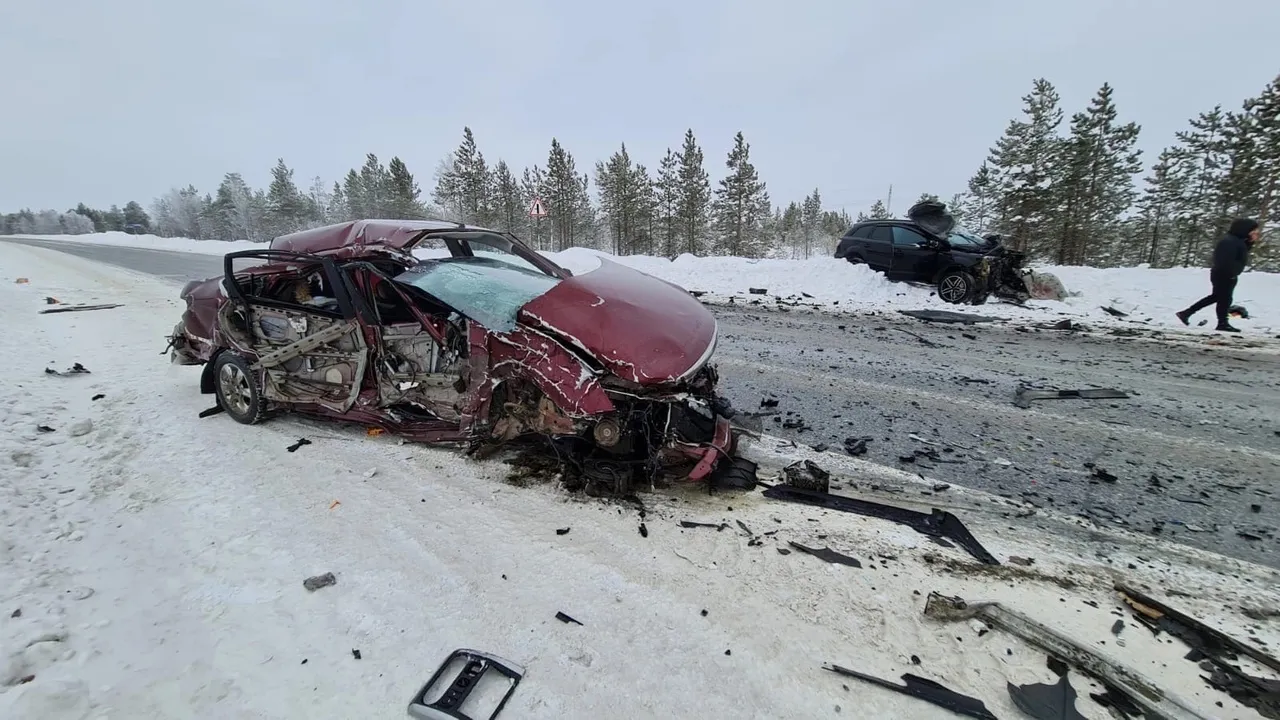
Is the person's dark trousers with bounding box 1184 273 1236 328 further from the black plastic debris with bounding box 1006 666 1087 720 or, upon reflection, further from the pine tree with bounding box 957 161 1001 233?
the pine tree with bounding box 957 161 1001 233

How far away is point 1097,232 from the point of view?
2820 cm

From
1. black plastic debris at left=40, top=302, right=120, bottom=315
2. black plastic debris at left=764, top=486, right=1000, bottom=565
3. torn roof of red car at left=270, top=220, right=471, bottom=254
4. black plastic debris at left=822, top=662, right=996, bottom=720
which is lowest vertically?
black plastic debris at left=822, top=662, right=996, bottom=720

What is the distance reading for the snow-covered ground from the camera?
891 centimetres

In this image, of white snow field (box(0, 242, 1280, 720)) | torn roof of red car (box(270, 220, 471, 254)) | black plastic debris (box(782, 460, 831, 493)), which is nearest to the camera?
white snow field (box(0, 242, 1280, 720))

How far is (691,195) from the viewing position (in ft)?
126

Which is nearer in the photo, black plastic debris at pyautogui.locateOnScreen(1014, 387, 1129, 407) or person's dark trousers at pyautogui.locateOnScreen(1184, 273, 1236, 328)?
black plastic debris at pyautogui.locateOnScreen(1014, 387, 1129, 407)

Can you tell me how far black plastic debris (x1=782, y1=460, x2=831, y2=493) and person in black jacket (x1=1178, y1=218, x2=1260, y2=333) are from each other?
917 cm

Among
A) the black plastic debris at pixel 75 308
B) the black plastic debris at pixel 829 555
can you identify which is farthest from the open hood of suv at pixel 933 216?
the black plastic debris at pixel 75 308

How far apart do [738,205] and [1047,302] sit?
3080 centimetres

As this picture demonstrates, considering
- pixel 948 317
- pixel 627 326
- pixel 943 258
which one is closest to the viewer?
pixel 627 326

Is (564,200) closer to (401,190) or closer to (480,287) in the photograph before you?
(401,190)

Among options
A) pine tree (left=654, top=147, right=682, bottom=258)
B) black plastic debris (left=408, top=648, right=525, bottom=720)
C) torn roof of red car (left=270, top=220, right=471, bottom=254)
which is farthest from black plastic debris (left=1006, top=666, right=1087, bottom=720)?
pine tree (left=654, top=147, right=682, bottom=258)

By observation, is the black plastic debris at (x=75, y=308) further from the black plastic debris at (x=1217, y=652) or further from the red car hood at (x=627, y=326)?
the black plastic debris at (x=1217, y=652)

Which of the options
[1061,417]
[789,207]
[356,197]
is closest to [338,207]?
[356,197]
